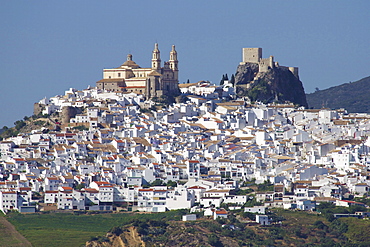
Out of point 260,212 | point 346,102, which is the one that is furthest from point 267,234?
point 346,102

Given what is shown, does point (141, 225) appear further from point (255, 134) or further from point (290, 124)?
point (290, 124)

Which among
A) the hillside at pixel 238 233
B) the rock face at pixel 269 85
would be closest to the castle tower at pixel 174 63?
the rock face at pixel 269 85

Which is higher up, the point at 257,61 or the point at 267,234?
the point at 257,61

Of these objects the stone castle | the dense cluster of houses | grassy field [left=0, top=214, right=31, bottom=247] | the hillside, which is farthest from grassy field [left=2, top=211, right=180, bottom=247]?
the stone castle

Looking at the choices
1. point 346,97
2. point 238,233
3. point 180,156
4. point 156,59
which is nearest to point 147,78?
point 156,59

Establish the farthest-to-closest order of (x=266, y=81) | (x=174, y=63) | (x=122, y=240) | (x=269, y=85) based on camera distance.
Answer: (x=266, y=81) → (x=269, y=85) → (x=174, y=63) → (x=122, y=240)

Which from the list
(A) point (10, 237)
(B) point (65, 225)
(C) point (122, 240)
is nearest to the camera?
(C) point (122, 240)

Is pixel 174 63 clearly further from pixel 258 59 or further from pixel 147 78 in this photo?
pixel 258 59

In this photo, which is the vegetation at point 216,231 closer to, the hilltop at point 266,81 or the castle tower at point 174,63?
the castle tower at point 174,63
